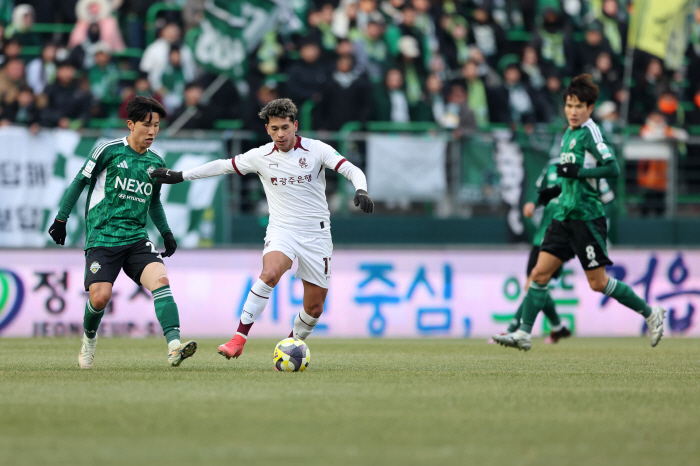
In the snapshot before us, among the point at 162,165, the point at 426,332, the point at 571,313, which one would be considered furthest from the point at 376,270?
the point at 162,165

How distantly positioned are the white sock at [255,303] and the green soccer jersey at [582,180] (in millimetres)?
2909

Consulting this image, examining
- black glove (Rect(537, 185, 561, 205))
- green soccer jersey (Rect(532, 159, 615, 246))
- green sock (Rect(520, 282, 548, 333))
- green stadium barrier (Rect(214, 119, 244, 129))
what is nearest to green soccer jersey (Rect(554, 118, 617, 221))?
green soccer jersey (Rect(532, 159, 615, 246))

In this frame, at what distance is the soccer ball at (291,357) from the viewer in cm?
751

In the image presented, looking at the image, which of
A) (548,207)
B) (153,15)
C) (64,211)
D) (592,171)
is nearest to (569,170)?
(592,171)

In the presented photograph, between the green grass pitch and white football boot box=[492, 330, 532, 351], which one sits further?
white football boot box=[492, 330, 532, 351]

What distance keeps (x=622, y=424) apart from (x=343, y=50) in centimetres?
1068

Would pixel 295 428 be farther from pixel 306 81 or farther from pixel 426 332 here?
pixel 306 81

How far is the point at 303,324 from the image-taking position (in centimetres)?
834

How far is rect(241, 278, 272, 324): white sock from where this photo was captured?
774 centimetres

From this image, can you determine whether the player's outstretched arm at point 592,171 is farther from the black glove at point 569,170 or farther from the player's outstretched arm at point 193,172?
the player's outstretched arm at point 193,172

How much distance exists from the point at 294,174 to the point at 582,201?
2677 millimetres

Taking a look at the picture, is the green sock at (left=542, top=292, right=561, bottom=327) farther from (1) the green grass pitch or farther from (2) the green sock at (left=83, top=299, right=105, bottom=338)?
(2) the green sock at (left=83, top=299, right=105, bottom=338)

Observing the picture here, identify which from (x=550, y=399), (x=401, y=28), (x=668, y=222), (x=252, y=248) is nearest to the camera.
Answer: (x=550, y=399)

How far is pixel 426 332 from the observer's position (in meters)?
13.2
